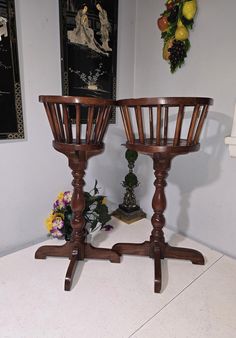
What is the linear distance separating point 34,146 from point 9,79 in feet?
1.07

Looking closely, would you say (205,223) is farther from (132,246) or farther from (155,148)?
(155,148)

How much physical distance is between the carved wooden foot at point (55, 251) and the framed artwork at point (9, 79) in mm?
551

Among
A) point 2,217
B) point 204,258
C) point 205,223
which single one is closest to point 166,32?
point 205,223

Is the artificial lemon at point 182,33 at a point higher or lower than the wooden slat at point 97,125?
higher

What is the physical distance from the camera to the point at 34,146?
1.17 m

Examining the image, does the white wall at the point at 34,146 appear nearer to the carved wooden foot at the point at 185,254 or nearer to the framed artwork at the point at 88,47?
the framed artwork at the point at 88,47

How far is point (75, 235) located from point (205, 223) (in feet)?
2.31

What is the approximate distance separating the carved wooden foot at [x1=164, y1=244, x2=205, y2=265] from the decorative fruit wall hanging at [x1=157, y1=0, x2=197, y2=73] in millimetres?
920

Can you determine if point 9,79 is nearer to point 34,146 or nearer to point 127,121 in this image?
point 34,146

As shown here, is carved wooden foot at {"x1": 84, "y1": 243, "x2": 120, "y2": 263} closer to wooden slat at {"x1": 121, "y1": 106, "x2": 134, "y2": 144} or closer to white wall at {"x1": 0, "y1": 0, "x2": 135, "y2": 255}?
white wall at {"x1": 0, "y1": 0, "x2": 135, "y2": 255}

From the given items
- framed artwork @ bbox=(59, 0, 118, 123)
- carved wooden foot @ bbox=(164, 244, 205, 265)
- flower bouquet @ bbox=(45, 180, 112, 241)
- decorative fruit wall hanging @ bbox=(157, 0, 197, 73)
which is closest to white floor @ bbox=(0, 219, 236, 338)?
carved wooden foot @ bbox=(164, 244, 205, 265)

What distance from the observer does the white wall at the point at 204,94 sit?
Result: 1044 mm

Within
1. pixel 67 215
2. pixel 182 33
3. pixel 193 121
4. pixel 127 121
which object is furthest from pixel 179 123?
pixel 67 215

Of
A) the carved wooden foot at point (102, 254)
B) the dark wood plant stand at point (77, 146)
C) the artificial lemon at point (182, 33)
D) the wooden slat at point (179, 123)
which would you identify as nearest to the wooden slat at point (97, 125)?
the dark wood plant stand at point (77, 146)
